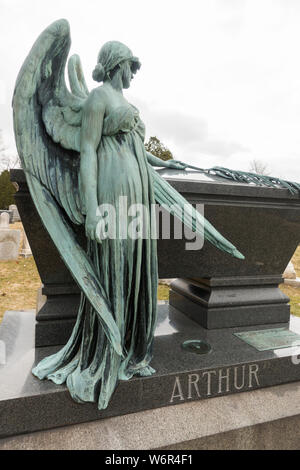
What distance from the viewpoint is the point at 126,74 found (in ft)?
6.30

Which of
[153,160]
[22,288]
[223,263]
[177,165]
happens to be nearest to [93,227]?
[153,160]

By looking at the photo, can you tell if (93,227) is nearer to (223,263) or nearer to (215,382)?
(215,382)

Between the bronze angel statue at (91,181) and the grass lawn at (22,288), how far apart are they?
313 centimetres

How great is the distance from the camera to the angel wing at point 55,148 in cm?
173

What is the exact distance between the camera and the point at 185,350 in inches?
94.8

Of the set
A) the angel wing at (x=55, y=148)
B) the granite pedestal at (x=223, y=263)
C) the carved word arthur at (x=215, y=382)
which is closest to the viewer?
the angel wing at (x=55, y=148)

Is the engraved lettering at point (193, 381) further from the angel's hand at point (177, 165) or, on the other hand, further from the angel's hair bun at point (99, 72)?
the angel's hair bun at point (99, 72)

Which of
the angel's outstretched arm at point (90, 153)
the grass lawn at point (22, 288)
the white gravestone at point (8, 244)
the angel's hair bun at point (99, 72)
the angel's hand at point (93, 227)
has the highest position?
the angel's hair bun at point (99, 72)

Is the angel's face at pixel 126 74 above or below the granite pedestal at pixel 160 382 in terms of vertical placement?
above

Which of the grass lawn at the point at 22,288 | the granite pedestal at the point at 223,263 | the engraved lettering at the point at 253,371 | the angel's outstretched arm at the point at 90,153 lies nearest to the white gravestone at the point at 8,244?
the grass lawn at the point at 22,288

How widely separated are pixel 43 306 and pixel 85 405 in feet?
2.97

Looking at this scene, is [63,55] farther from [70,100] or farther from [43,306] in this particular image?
[43,306]

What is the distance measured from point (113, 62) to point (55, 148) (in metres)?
0.62

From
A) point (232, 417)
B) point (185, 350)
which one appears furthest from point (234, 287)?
point (232, 417)
